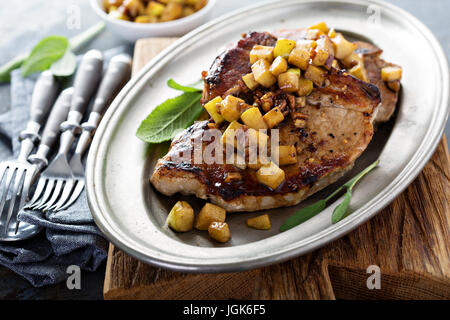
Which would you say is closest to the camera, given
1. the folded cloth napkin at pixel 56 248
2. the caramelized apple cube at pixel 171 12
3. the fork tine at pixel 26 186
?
the folded cloth napkin at pixel 56 248

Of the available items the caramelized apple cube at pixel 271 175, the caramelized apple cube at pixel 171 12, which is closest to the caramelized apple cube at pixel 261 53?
the caramelized apple cube at pixel 271 175

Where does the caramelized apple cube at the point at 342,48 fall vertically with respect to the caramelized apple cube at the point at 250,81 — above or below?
above

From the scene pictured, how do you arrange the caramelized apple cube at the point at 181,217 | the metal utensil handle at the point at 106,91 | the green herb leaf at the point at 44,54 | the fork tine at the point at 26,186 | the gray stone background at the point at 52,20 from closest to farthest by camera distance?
1. the caramelized apple cube at the point at 181,217
2. the fork tine at the point at 26,186
3. the metal utensil handle at the point at 106,91
4. the green herb leaf at the point at 44,54
5. the gray stone background at the point at 52,20

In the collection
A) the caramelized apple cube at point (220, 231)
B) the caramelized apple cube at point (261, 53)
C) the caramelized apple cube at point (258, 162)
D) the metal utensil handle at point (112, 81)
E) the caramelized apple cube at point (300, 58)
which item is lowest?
the metal utensil handle at point (112, 81)

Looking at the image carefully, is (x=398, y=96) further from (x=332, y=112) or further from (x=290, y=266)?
(x=290, y=266)

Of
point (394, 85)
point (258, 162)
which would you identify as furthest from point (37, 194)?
point (394, 85)

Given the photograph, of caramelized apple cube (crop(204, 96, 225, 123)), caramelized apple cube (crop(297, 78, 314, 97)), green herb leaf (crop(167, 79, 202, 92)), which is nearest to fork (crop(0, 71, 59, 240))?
green herb leaf (crop(167, 79, 202, 92))

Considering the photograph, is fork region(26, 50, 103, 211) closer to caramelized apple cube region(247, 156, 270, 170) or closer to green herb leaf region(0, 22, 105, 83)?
green herb leaf region(0, 22, 105, 83)

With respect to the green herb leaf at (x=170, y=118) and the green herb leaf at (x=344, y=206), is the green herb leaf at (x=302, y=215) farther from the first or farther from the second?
the green herb leaf at (x=170, y=118)
